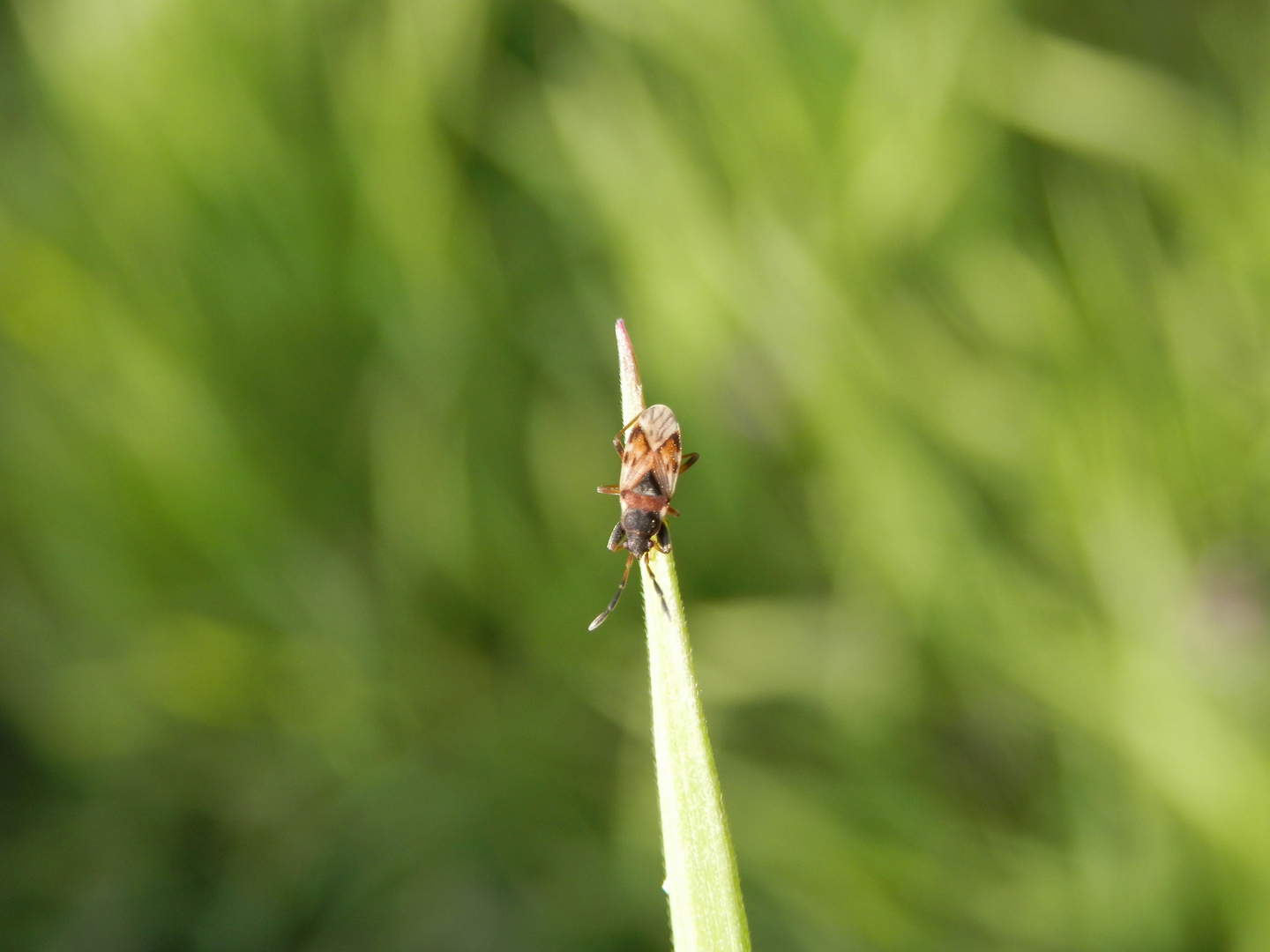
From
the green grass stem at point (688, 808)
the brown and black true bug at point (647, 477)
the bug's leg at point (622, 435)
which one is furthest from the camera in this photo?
the brown and black true bug at point (647, 477)

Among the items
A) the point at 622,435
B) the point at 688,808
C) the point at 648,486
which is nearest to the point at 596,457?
the point at 648,486

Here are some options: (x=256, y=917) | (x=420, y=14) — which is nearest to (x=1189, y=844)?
(x=256, y=917)

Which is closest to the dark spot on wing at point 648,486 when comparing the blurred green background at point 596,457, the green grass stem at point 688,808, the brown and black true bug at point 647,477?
the brown and black true bug at point 647,477

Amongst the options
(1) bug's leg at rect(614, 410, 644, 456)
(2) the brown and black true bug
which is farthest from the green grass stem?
(2) the brown and black true bug

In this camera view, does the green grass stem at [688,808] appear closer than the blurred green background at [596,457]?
Yes

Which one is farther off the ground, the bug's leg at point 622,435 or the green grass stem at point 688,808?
the bug's leg at point 622,435

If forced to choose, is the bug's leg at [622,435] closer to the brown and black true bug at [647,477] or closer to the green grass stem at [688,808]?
the brown and black true bug at [647,477]

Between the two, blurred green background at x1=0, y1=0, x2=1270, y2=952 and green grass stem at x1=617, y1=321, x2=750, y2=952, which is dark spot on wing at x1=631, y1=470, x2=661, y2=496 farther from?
green grass stem at x1=617, y1=321, x2=750, y2=952
